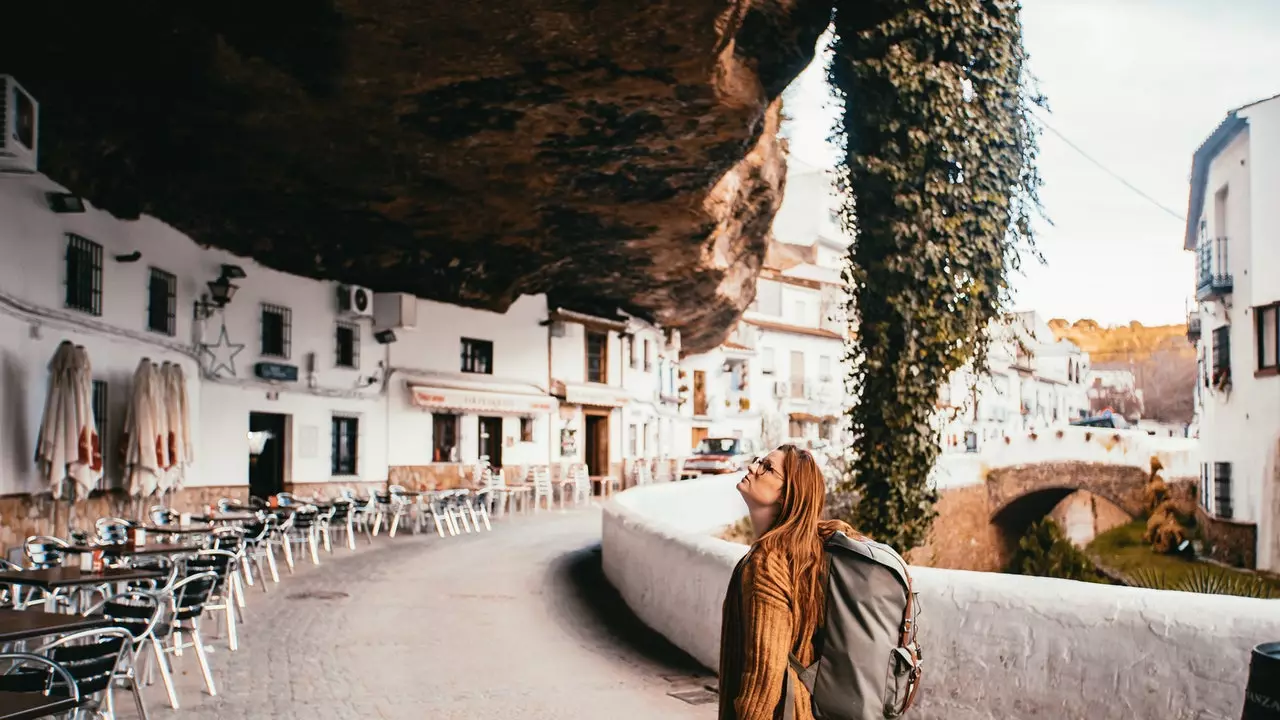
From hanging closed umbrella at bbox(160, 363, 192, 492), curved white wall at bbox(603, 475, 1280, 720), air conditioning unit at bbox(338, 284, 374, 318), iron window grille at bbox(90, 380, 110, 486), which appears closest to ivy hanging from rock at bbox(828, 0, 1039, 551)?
curved white wall at bbox(603, 475, 1280, 720)

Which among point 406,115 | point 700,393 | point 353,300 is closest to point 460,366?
point 353,300

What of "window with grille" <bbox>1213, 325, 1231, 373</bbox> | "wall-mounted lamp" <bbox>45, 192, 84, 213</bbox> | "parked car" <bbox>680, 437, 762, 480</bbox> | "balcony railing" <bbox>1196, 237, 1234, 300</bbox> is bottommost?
"parked car" <bbox>680, 437, 762, 480</bbox>

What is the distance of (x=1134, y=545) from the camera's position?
2483cm

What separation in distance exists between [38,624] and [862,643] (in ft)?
14.2

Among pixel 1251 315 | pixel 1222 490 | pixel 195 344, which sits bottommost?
pixel 1222 490

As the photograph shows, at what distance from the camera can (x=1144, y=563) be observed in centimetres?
2269

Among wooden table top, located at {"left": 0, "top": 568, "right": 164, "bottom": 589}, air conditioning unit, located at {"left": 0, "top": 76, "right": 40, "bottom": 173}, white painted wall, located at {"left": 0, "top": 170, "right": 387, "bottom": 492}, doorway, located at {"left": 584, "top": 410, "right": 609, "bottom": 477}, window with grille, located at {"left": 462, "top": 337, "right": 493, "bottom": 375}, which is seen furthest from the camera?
doorway, located at {"left": 584, "top": 410, "right": 609, "bottom": 477}

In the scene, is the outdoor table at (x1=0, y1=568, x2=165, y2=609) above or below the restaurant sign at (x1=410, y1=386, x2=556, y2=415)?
below

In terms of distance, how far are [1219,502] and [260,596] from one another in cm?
1945

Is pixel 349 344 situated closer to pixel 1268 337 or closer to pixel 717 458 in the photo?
pixel 717 458

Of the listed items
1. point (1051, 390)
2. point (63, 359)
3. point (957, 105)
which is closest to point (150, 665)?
point (63, 359)

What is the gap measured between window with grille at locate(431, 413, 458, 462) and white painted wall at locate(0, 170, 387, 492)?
186 centimetres

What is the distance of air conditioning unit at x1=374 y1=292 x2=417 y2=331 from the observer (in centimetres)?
2061

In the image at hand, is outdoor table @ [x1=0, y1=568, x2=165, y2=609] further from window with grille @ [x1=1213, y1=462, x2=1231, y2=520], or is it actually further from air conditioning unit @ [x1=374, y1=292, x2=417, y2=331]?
window with grille @ [x1=1213, y1=462, x2=1231, y2=520]
